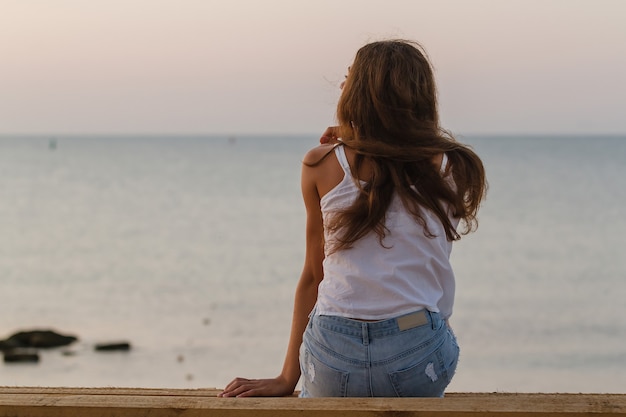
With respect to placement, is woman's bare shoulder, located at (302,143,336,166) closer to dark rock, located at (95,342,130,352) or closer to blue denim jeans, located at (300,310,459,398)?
blue denim jeans, located at (300,310,459,398)

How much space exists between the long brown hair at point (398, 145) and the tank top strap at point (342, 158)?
0.07 feet

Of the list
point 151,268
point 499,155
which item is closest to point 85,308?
point 151,268

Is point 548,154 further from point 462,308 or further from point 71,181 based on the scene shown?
point 462,308

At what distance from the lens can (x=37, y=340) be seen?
11727 mm

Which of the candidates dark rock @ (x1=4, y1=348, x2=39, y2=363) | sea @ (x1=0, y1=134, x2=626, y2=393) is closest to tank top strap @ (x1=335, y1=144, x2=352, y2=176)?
sea @ (x1=0, y1=134, x2=626, y2=393)

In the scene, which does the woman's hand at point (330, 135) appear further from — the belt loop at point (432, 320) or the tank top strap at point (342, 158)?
the belt loop at point (432, 320)

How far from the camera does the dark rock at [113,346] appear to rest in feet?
37.6

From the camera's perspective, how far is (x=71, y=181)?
43.8m

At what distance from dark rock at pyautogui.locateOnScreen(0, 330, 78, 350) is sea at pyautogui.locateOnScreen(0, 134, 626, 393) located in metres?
0.24

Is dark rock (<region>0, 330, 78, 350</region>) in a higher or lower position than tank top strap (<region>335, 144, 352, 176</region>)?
lower

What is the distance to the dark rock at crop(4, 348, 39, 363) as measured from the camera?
36.4 feet

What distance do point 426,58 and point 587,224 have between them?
74.9 ft

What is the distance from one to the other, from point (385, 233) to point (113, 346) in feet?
32.4

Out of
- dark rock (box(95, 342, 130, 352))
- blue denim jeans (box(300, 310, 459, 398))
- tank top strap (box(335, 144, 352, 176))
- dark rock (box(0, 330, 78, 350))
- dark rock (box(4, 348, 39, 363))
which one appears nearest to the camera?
blue denim jeans (box(300, 310, 459, 398))
